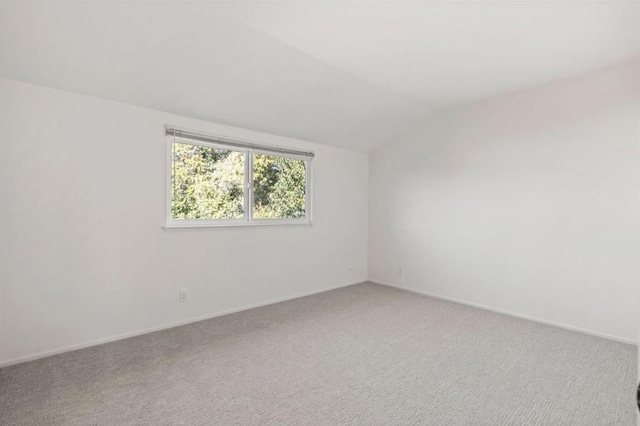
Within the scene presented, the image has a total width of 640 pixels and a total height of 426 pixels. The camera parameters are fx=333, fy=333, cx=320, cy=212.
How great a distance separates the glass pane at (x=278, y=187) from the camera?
13.0 feet

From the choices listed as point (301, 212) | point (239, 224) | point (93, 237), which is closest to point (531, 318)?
point (301, 212)

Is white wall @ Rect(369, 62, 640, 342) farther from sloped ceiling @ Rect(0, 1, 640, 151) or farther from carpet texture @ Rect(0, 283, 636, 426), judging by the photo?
carpet texture @ Rect(0, 283, 636, 426)

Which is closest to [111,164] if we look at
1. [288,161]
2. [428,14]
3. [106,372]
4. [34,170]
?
[34,170]

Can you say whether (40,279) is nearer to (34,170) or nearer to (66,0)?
(34,170)

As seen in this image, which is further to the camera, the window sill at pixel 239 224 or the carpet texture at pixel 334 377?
the window sill at pixel 239 224

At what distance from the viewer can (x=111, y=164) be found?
2.85 meters

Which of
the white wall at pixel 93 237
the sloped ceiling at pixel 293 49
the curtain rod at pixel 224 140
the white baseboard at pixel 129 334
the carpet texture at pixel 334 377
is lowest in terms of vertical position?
the carpet texture at pixel 334 377

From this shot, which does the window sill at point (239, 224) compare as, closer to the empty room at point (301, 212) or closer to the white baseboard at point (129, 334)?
the empty room at point (301, 212)

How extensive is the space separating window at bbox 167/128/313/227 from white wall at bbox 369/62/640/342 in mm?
1519

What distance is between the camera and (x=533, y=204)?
353 cm

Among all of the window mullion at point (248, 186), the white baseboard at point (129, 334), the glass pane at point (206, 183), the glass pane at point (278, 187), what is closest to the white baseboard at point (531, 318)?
the white baseboard at point (129, 334)

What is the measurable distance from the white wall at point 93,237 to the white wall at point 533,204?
2.28m

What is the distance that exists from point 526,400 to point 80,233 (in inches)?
134

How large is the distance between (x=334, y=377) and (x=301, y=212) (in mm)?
2496
